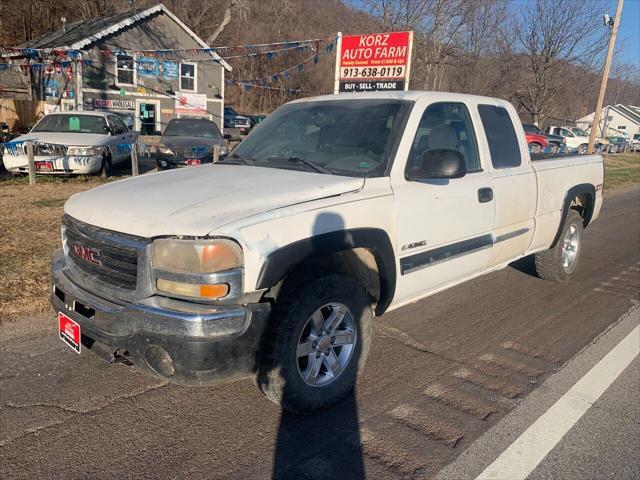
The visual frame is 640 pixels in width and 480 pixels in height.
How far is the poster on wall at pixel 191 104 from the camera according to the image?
29.1 m

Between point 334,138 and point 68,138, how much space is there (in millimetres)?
9566

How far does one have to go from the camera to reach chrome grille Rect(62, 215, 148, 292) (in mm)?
2738

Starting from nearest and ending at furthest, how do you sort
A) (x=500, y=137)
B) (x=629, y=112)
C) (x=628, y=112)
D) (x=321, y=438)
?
1. (x=321, y=438)
2. (x=500, y=137)
3. (x=628, y=112)
4. (x=629, y=112)

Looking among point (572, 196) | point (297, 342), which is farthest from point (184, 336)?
point (572, 196)

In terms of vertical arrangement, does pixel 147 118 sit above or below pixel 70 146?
above

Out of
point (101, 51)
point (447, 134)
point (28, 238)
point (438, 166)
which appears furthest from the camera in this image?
point (101, 51)

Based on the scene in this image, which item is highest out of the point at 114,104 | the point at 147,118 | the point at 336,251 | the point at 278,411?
the point at 114,104

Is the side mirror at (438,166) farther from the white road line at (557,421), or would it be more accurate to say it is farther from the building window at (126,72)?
the building window at (126,72)

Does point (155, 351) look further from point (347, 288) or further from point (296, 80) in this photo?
point (296, 80)

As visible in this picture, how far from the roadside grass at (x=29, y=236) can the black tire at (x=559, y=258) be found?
506cm

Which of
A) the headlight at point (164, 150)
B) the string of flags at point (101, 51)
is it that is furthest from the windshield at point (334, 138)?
the string of flags at point (101, 51)

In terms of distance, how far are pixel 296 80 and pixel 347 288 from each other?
4768 cm

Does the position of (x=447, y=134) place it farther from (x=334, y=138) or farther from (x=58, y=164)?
(x=58, y=164)

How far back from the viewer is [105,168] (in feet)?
38.7
